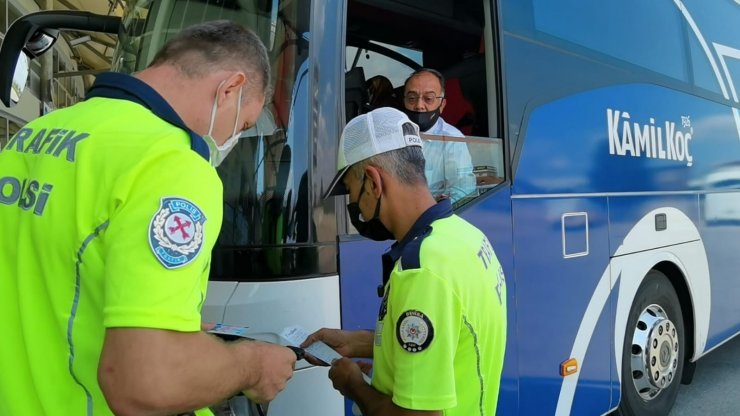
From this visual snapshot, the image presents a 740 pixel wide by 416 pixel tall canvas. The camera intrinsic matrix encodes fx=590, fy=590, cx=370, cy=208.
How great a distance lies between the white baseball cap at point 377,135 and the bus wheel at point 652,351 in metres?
2.76

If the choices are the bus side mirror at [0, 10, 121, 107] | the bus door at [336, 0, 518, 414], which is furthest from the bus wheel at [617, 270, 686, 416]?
the bus side mirror at [0, 10, 121, 107]

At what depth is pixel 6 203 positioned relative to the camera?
3.71 feet

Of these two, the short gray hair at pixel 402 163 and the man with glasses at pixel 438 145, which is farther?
the man with glasses at pixel 438 145

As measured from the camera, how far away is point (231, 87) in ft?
4.27

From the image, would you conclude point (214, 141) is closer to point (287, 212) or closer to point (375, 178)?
point (375, 178)

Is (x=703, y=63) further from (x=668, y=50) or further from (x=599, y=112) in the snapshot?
(x=599, y=112)

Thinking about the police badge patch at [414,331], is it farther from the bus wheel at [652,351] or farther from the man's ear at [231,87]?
the bus wheel at [652,351]

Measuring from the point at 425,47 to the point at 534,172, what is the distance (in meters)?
1.51

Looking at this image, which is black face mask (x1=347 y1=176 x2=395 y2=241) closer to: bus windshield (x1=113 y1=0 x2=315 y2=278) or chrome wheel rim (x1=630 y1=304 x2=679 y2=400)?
bus windshield (x1=113 y1=0 x2=315 y2=278)

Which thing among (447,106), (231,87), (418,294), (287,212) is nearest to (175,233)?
(231,87)

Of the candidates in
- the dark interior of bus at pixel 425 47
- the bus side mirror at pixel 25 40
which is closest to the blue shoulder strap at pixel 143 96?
the bus side mirror at pixel 25 40

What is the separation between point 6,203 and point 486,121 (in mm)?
2448

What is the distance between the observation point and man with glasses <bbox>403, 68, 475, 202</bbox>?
2621mm

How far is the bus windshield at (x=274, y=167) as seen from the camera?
205cm
